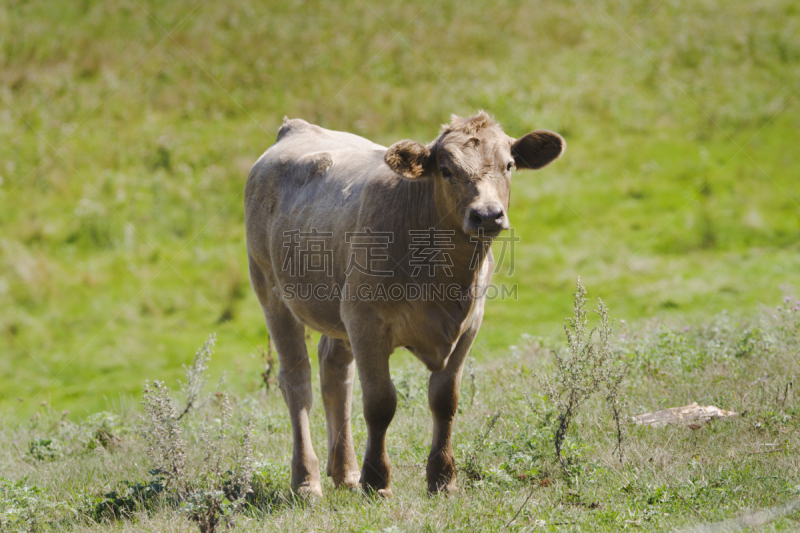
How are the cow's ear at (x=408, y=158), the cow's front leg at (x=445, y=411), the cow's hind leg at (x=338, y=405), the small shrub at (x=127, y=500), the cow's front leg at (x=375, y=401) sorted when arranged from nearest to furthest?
the cow's ear at (x=408, y=158)
the cow's front leg at (x=375, y=401)
the cow's front leg at (x=445, y=411)
the small shrub at (x=127, y=500)
the cow's hind leg at (x=338, y=405)

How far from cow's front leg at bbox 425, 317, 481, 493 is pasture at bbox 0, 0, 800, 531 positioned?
22 cm

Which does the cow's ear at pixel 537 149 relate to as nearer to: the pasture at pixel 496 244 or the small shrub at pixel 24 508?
the pasture at pixel 496 244

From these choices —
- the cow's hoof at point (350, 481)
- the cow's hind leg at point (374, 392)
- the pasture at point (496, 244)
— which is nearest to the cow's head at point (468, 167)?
Answer: the cow's hind leg at point (374, 392)

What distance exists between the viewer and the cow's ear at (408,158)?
15.5ft

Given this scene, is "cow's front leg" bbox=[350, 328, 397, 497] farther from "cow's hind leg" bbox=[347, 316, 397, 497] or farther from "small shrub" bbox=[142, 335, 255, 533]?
"small shrub" bbox=[142, 335, 255, 533]

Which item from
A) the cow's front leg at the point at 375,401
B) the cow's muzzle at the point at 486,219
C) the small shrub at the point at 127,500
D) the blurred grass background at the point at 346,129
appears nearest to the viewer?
the cow's muzzle at the point at 486,219

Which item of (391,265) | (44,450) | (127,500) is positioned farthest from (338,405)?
(44,450)

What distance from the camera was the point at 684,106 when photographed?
17.4 meters

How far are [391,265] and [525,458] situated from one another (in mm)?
1668

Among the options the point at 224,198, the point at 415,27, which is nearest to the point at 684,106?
the point at 415,27

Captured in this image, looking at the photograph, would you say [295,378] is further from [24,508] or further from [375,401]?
[24,508]

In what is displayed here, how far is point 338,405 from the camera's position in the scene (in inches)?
232

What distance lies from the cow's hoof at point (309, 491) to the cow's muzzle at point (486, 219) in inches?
93.6

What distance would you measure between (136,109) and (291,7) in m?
6.50
